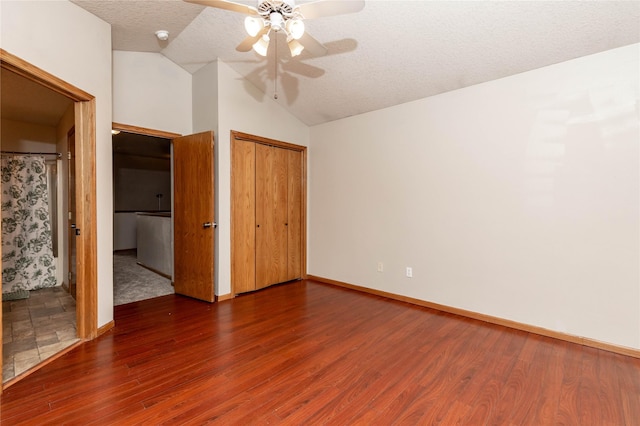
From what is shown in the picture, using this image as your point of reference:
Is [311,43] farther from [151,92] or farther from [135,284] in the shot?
[135,284]

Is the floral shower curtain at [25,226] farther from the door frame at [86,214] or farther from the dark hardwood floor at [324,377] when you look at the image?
the door frame at [86,214]

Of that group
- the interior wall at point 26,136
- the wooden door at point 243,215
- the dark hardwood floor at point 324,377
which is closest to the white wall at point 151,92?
the wooden door at point 243,215

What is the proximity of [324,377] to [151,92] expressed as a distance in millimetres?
3769

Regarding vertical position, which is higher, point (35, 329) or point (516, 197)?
point (516, 197)

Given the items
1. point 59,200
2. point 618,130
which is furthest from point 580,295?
point 59,200

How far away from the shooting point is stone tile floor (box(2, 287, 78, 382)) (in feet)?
7.61

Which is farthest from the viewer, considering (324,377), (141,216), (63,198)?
(141,216)

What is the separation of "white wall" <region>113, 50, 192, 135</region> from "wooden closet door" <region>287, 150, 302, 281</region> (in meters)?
1.57

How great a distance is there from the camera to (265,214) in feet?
14.6

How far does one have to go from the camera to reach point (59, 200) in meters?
4.36

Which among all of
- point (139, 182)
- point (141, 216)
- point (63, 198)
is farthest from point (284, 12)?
point (139, 182)

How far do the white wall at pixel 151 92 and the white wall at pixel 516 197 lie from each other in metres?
2.35

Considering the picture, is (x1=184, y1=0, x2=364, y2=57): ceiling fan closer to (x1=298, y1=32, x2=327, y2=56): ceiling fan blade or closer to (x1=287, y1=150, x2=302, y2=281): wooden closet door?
(x1=298, y1=32, x2=327, y2=56): ceiling fan blade

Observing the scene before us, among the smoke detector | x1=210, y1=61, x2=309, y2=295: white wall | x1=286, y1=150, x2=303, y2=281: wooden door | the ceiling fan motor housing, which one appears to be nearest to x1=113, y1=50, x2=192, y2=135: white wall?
x1=210, y1=61, x2=309, y2=295: white wall
